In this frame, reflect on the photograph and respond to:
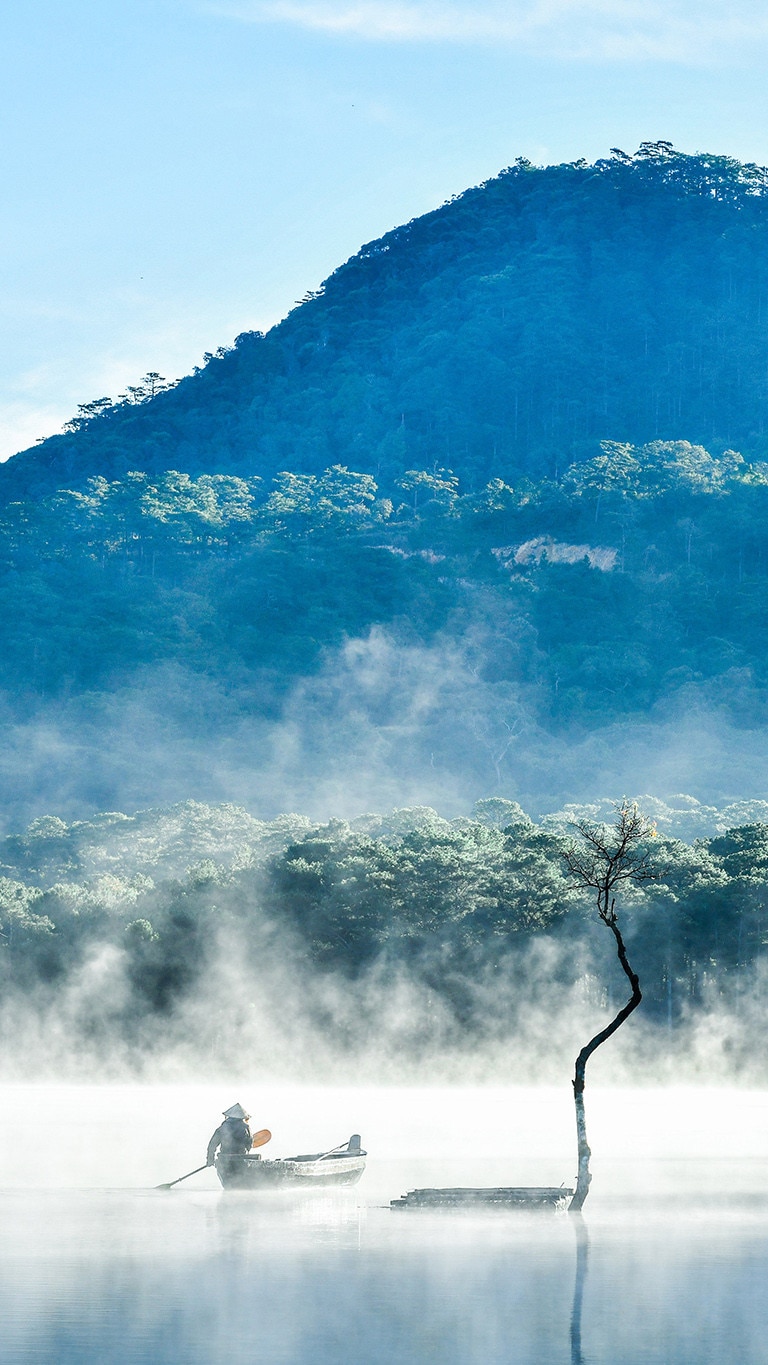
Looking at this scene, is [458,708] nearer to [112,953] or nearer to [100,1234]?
[112,953]

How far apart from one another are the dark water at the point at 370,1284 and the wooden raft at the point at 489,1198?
24 cm

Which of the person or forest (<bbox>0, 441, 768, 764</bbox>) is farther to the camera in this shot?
forest (<bbox>0, 441, 768, 764</bbox>)

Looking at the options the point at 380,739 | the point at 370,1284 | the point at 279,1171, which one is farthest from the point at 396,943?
the point at 380,739

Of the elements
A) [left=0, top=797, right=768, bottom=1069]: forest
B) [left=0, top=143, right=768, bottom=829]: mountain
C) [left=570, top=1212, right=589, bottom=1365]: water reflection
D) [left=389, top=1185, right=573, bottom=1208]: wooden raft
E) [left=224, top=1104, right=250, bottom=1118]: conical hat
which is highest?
[left=0, top=143, right=768, bottom=829]: mountain

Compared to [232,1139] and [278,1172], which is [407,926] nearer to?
[232,1139]

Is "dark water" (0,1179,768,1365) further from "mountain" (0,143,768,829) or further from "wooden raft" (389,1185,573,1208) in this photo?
"mountain" (0,143,768,829)

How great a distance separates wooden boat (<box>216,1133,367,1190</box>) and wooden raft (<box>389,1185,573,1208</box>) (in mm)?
Answer: 2346

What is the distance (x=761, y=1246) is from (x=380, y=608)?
138 m

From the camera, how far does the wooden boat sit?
23609 mm

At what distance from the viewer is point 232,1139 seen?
24.0 metres

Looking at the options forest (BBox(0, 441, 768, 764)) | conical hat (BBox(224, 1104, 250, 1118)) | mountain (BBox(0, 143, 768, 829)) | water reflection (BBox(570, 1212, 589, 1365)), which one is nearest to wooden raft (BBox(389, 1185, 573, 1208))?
water reflection (BBox(570, 1212, 589, 1365))

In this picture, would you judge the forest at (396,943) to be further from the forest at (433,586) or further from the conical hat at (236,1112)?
the forest at (433,586)

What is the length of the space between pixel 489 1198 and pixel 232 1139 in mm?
4186

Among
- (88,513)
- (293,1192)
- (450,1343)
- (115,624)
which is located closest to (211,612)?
(115,624)
